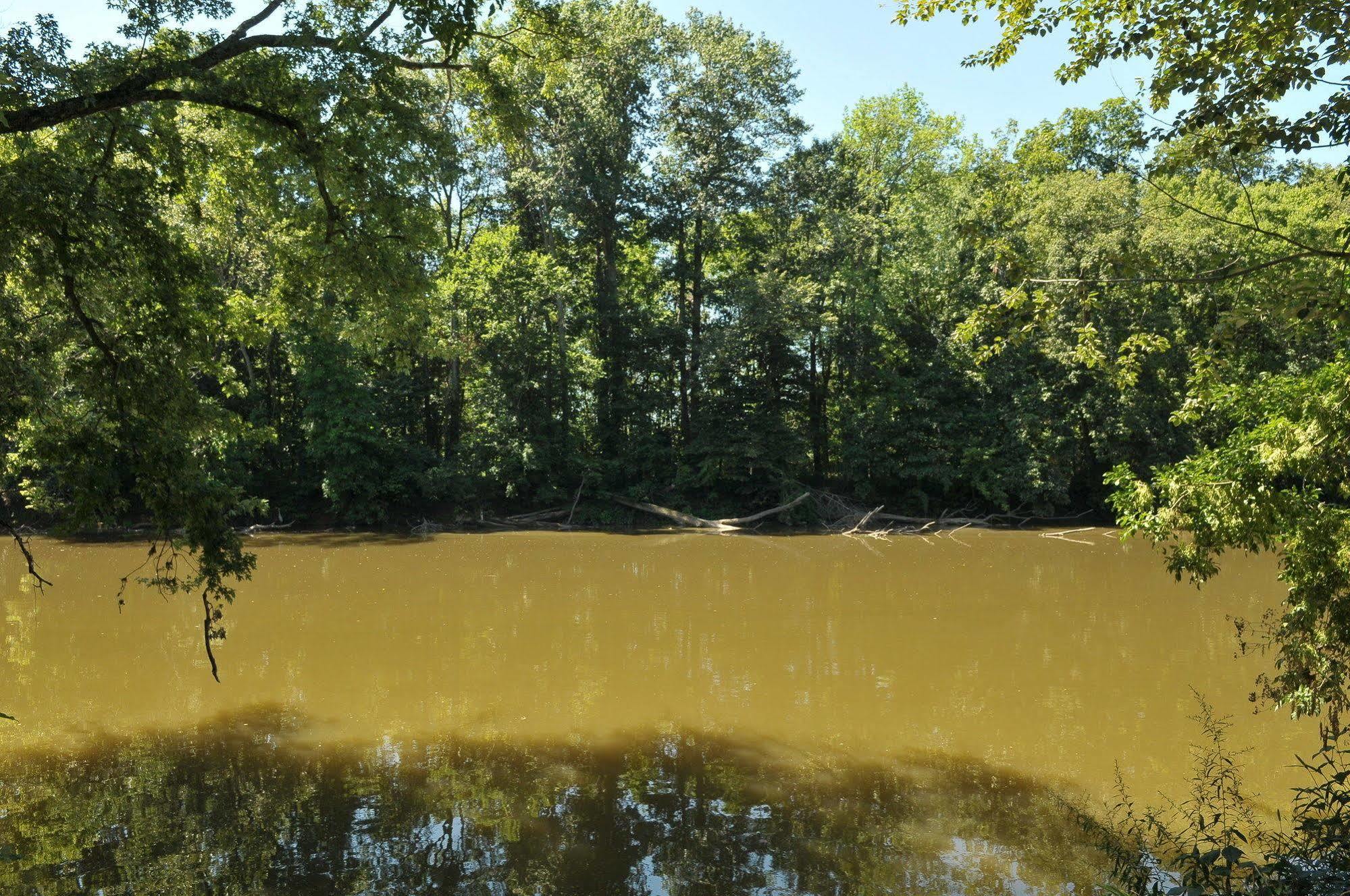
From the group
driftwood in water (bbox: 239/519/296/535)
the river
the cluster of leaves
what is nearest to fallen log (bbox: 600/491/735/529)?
driftwood in water (bbox: 239/519/296/535)

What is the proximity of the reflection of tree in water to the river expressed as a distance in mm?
24

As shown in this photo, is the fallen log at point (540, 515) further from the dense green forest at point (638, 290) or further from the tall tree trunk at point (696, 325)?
the tall tree trunk at point (696, 325)

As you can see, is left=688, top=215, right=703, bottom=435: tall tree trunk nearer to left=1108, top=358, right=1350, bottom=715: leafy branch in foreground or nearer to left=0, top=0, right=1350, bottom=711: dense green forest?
left=0, top=0, right=1350, bottom=711: dense green forest

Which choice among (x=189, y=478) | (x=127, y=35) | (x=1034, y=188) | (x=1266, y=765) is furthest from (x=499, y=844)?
(x=1034, y=188)

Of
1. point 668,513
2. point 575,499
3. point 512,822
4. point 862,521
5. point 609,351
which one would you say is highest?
point 609,351

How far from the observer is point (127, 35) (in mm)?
7035

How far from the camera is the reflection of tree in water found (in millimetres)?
5090

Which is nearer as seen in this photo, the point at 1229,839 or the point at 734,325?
the point at 1229,839

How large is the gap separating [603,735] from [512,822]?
1969mm

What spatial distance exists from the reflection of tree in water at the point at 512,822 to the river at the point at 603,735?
0.02m

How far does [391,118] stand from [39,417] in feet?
11.8

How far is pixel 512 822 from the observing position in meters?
5.88

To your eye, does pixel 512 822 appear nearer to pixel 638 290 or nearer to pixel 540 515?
pixel 540 515

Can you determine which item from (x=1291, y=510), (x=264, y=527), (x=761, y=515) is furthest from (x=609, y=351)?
(x=1291, y=510)
